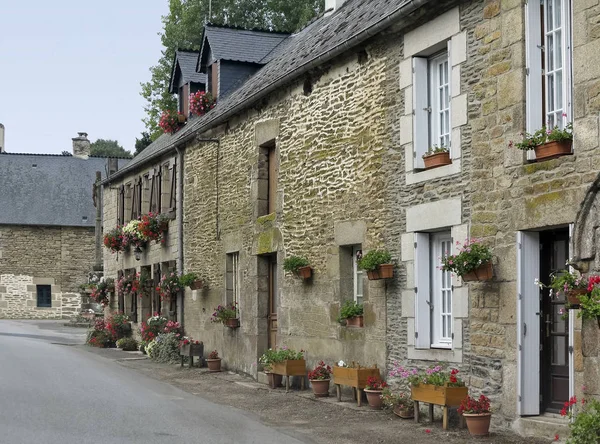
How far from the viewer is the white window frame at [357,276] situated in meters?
12.9

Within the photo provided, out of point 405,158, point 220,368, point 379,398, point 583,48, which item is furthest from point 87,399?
point 583,48

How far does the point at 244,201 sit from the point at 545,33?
27.6 feet

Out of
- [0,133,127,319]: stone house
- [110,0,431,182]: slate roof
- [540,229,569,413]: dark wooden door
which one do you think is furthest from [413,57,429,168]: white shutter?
[0,133,127,319]: stone house

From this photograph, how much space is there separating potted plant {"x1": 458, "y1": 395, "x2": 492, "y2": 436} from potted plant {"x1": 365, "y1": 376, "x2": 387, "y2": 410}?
2205 millimetres

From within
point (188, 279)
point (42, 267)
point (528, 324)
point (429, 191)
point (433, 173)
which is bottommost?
point (528, 324)

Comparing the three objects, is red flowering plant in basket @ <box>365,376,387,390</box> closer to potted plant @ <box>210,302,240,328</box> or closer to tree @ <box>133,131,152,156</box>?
potted plant @ <box>210,302,240,328</box>

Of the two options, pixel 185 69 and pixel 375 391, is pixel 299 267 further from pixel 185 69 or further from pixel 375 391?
pixel 185 69

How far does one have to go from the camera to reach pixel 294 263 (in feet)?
46.1

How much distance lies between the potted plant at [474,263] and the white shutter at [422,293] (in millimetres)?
1435

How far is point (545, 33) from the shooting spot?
935 centimetres

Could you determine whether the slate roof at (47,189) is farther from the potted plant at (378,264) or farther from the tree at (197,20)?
the potted plant at (378,264)

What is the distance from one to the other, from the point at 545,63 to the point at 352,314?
4.53 metres

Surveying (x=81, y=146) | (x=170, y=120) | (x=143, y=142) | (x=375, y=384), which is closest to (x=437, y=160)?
(x=375, y=384)

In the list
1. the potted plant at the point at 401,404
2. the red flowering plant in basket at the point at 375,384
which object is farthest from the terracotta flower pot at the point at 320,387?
the potted plant at the point at 401,404
